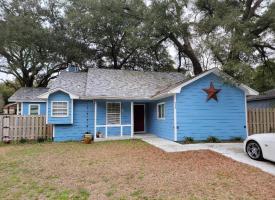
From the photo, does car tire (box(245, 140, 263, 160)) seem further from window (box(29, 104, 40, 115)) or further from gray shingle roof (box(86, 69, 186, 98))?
window (box(29, 104, 40, 115))

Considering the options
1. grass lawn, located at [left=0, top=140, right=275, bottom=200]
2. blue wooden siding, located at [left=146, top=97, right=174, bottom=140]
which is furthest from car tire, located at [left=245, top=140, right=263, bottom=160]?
blue wooden siding, located at [left=146, top=97, right=174, bottom=140]

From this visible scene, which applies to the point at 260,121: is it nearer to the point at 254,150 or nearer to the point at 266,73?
the point at 266,73

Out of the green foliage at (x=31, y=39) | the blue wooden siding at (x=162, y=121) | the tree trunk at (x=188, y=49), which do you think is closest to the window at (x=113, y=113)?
the blue wooden siding at (x=162, y=121)

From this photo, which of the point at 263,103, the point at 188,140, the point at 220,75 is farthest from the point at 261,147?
the point at 263,103

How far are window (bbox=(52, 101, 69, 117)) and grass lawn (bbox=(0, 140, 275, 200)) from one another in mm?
4766

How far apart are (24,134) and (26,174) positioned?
771 centimetres

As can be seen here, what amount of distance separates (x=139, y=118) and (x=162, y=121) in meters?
3.04

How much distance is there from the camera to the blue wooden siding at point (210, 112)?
475 inches

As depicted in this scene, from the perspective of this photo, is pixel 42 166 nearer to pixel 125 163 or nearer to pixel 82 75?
pixel 125 163

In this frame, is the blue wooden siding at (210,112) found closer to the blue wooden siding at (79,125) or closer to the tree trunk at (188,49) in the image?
the blue wooden siding at (79,125)

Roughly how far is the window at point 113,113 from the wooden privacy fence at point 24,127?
12.0 feet

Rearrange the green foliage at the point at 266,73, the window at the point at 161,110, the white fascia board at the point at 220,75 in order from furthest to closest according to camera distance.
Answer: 1. the green foliage at the point at 266,73
2. the window at the point at 161,110
3. the white fascia board at the point at 220,75

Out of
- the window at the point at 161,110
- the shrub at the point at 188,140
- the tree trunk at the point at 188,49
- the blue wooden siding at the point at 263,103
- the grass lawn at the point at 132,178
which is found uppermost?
the tree trunk at the point at 188,49

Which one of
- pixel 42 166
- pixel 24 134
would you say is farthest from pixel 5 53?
pixel 42 166
